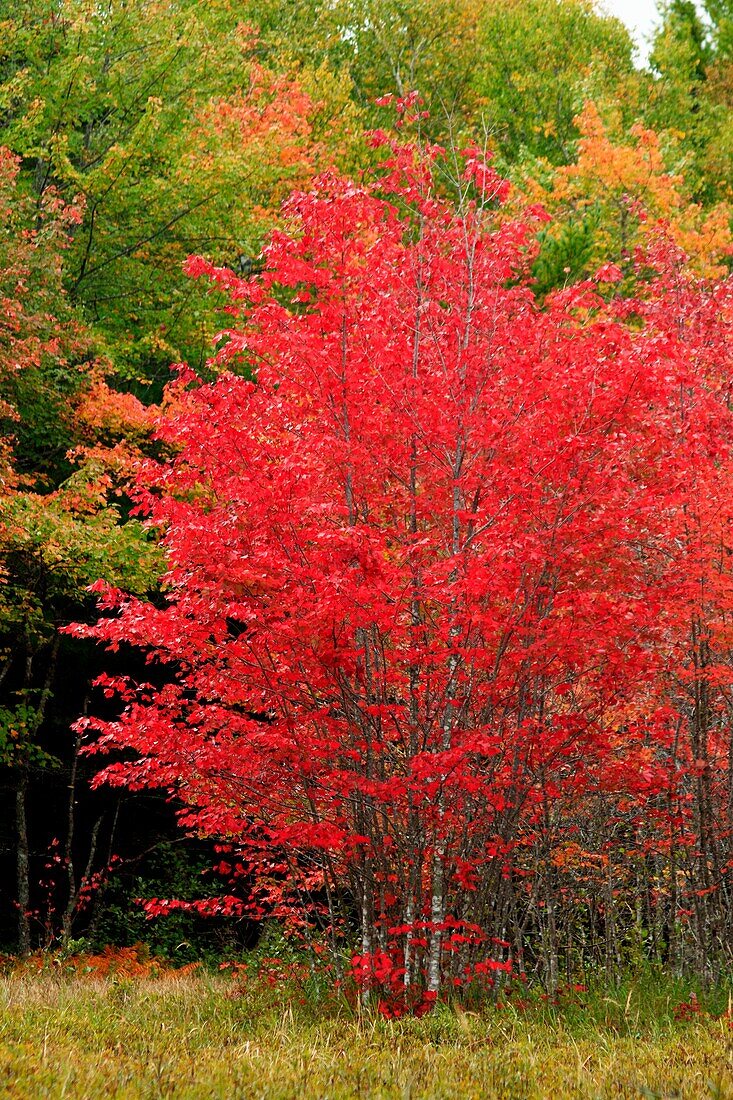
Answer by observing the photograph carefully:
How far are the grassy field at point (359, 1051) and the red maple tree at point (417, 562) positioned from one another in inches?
33.0

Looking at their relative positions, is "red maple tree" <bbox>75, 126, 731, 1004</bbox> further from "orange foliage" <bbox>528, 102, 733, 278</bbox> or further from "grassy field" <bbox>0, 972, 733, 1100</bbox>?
"orange foliage" <bbox>528, 102, 733, 278</bbox>

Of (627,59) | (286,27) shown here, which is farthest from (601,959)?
(627,59)

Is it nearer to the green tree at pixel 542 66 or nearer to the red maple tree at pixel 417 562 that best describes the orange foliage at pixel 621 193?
the green tree at pixel 542 66

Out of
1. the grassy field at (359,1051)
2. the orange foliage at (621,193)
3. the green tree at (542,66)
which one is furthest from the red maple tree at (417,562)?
the green tree at (542,66)

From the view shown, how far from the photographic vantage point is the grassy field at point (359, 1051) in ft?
15.8

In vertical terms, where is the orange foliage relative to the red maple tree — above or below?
above

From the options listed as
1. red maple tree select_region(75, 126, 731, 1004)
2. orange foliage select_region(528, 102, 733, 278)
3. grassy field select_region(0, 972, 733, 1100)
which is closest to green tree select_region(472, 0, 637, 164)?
orange foliage select_region(528, 102, 733, 278)

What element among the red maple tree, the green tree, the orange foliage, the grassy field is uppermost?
the green tree

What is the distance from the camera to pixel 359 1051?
234 inches

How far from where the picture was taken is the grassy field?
4812mm

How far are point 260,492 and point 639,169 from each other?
1962 cm

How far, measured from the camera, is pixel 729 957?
395 inches

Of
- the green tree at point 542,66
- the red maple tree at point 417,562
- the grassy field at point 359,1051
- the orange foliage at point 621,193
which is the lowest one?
the grassy field at point 359,1051

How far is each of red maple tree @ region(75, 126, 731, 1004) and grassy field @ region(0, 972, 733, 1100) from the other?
2.75ft
